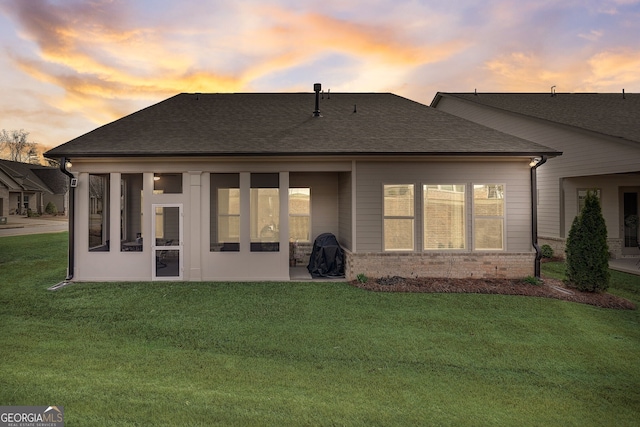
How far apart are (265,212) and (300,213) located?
6.18 feet

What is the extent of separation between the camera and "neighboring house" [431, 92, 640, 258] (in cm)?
1029

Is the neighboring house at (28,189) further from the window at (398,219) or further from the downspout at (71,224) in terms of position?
the window at (398,219)

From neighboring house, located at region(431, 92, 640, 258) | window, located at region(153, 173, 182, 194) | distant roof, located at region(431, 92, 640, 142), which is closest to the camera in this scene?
window, located at region(153, 173, 182, 194)

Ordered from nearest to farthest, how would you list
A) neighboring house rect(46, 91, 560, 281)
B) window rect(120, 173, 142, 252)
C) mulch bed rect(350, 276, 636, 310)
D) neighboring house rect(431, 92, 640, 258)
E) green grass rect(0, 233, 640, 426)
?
green grass rect(0, 233, 640, 426) → mulch bed rect(350, 276, 636, 310) → neighboring house rect(46, 91, 560, 281) → window rect(120, 173, 142, 252) → neighboring house rect(431, 92, 640, 258)

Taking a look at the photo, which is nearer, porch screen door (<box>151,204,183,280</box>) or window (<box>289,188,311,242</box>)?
porch screen door (<box>151,204,183,280</box>)

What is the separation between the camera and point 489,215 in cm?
848

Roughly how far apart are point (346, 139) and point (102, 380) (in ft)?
23.7

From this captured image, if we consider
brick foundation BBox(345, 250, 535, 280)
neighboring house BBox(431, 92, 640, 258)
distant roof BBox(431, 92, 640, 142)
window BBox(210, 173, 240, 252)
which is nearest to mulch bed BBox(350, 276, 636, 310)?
brick foundation BBox(345, 250, 535, 280)

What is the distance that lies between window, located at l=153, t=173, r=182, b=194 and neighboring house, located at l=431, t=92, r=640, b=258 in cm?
1295

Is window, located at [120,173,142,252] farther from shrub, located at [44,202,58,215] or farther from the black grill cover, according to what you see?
shrub, located at [44,202,58,215]

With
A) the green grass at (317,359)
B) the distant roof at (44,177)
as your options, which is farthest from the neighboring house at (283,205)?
the distant roof at (44,177)

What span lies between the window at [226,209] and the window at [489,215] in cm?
641

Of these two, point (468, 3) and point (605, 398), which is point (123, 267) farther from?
point (468, 3)

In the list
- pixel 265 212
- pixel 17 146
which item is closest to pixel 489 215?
pixel 265 212
